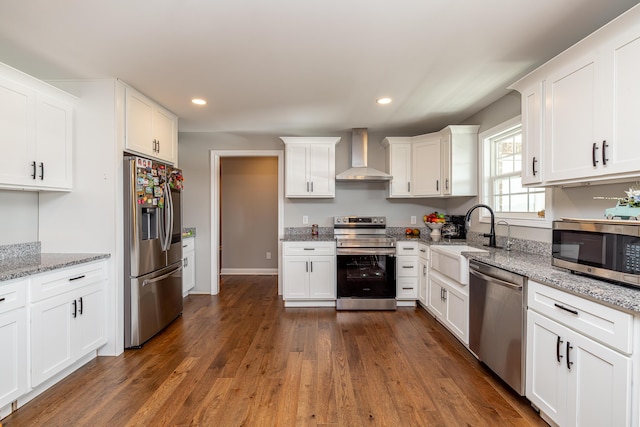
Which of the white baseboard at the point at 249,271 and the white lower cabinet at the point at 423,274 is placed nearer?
the white lower cabinet at the point at 423,274

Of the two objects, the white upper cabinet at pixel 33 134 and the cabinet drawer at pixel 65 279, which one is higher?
the white upper cabinet at pixel 33 134

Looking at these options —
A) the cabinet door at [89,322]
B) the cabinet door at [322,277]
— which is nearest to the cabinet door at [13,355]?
the cabinet door at [89,322]

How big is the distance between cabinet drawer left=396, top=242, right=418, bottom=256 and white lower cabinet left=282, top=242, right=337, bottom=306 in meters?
0.82

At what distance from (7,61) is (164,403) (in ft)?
9.27

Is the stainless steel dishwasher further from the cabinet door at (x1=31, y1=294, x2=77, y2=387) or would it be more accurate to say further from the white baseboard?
the white baseboard

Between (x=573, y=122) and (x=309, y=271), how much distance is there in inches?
114

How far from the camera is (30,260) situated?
2.27 m

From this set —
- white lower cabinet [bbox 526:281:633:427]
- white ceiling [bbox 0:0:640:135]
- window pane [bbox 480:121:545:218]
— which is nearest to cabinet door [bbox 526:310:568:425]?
white lower cabinet [bbox 526:281:633:427]

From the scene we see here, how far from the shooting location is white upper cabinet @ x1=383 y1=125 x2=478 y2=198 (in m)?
3.52

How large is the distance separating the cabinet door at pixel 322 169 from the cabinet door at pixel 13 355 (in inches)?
119

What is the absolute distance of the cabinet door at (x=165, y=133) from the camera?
3131 mm

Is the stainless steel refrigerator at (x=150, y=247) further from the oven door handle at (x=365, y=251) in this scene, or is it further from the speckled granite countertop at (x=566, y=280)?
the speckled granite countertop at (x=566, y=280)

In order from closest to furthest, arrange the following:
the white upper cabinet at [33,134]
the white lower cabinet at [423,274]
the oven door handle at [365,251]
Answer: the white upper cabinet at [33,134] → the white lower cabinet at [423,274] → the oven door handle at [365,251]

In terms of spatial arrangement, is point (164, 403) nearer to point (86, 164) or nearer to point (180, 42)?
point (86, 164)
